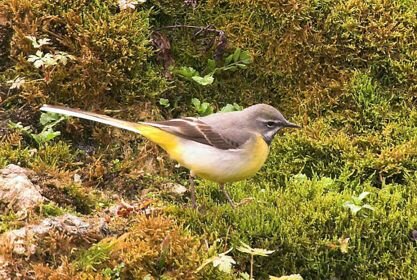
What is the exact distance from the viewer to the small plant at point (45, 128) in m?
6.07

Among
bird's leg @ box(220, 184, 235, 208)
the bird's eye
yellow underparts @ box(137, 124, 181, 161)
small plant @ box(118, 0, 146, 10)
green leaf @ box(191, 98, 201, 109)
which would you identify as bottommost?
bird's leg @ box(220, 184, 235, 208)

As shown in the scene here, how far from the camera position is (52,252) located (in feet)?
15.4

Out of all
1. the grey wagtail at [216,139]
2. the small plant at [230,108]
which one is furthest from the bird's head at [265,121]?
the small plant at [230,108]

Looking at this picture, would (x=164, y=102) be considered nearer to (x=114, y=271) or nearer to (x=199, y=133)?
(x=199, y=133)

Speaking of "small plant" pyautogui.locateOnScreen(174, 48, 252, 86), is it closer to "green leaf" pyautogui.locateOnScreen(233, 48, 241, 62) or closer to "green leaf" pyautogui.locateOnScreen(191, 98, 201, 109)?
"green leaf" pyautogui.locateOnScreen(233, 48, 241, 62)

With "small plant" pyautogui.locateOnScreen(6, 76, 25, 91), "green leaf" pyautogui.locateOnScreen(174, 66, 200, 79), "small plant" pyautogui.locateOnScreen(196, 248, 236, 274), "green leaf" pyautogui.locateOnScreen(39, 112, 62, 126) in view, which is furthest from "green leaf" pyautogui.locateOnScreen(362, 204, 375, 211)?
"small plant" pyautogui.locateOnScreen(6, 76, 25, 91)

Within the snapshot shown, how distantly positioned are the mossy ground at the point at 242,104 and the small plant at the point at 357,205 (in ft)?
0.09

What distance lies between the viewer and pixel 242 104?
7012 millimetres

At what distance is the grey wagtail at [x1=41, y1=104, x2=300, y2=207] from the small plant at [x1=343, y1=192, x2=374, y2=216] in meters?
0.70

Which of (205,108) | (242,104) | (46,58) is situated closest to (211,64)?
(242,104)

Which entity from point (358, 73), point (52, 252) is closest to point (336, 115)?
point (358, 73)

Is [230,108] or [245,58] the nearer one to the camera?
[230,108]

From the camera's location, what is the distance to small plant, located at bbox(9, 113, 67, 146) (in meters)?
6.07

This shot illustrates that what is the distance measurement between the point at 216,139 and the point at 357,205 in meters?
1.13
